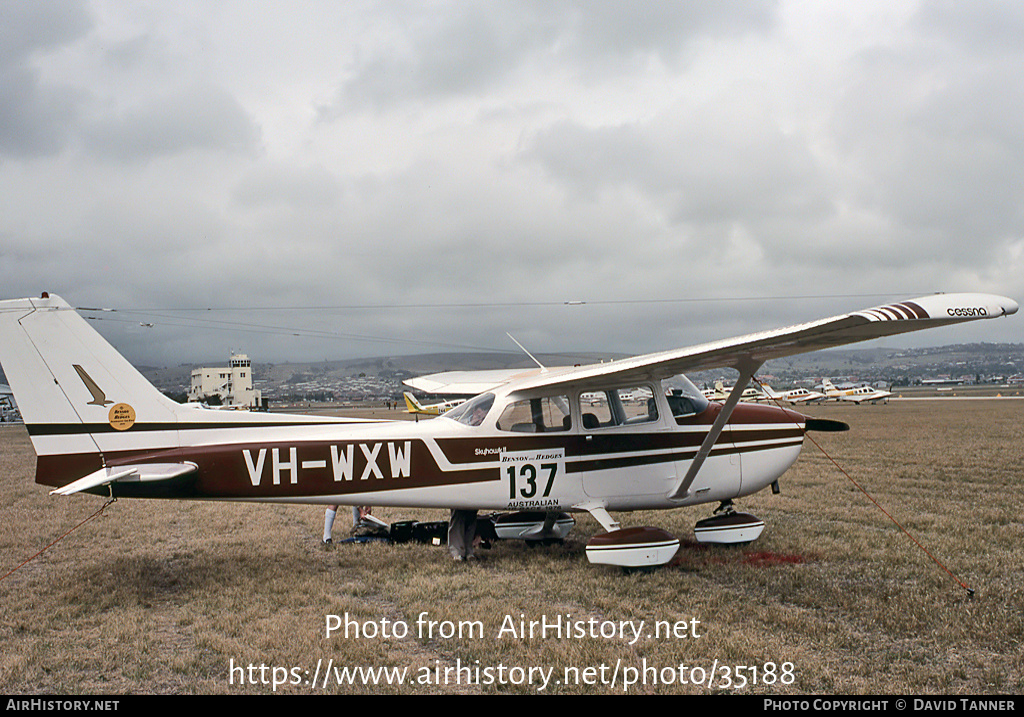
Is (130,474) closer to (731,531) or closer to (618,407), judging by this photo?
(618,407)

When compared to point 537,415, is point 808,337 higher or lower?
higher

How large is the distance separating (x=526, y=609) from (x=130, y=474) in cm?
A: 396

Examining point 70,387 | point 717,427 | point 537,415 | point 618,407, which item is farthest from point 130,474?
point 717,427

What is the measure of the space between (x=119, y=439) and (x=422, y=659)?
13.4 ft

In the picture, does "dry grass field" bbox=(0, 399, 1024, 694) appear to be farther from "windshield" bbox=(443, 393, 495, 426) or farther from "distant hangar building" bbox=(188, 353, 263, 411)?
"distant hangar building" bbox=(188, 353, 263, 411)

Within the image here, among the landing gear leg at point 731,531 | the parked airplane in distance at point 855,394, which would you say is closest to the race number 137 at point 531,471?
the landing gear leg at point 731,531

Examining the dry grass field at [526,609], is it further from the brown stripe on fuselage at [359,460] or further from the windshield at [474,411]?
the windshield at [474,411]

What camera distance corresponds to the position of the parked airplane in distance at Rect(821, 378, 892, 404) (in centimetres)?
5628

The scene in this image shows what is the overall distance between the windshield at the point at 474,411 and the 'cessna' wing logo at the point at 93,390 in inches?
139

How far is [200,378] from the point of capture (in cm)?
6969

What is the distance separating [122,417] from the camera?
662cm

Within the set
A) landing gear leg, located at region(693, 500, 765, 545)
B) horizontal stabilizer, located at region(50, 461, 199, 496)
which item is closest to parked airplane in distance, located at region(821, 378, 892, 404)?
landing gear leg, located at region(693, 500, 765, 545)
